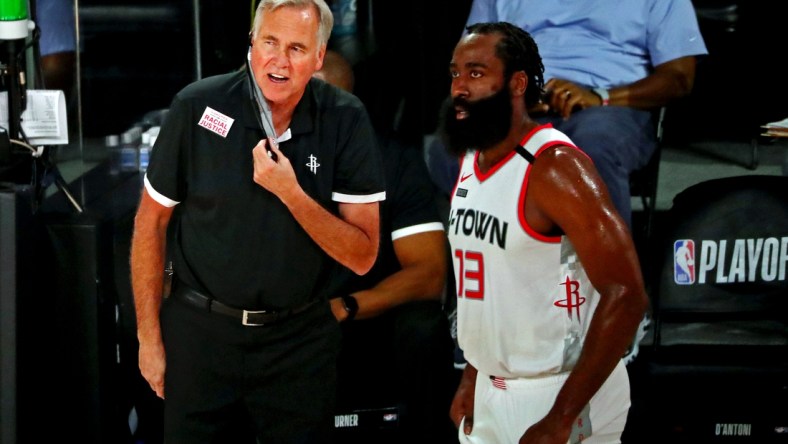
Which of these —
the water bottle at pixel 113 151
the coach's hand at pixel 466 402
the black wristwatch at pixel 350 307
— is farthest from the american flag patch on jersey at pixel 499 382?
the water bottle at pixel 113 151

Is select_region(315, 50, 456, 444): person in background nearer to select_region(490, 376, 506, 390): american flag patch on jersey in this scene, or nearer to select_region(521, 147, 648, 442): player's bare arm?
select_region(490, 376, 506, 390): american flag patch on jersey

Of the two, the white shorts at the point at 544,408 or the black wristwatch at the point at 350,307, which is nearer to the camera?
the white shorts at the point at 544,408

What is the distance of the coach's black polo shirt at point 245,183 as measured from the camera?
2.94 m

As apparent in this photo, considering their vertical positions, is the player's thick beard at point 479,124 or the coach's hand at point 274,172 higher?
the player's thick beard at point 479,124

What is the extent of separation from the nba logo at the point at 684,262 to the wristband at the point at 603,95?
20.7 inches

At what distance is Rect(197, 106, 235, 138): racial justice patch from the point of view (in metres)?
2.93

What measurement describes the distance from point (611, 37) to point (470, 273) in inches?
62.0

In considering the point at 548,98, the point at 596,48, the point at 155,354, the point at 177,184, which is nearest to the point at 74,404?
the point at 155,354

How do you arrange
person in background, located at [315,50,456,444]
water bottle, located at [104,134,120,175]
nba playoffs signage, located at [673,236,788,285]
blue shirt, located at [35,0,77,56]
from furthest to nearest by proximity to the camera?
water bottle, located at [104,134,120,175], nba playoffs signage, located at [673,236,788,285], blue shirt, located at [35,0,77,56], person in background, located at [315,50,456,444]

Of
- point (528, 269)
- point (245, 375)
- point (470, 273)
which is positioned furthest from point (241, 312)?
point (528, 269)

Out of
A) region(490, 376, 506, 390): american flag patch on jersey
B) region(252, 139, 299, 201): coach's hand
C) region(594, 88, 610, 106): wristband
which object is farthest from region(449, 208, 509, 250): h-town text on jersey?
region(594, 88, 610, 106): wristband

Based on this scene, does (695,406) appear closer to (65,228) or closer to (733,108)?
(733,108)

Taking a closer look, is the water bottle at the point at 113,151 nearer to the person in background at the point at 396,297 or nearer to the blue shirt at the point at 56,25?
the blue shirt at the point at 56,25

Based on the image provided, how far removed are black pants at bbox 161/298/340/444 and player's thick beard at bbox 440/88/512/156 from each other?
55 cm
